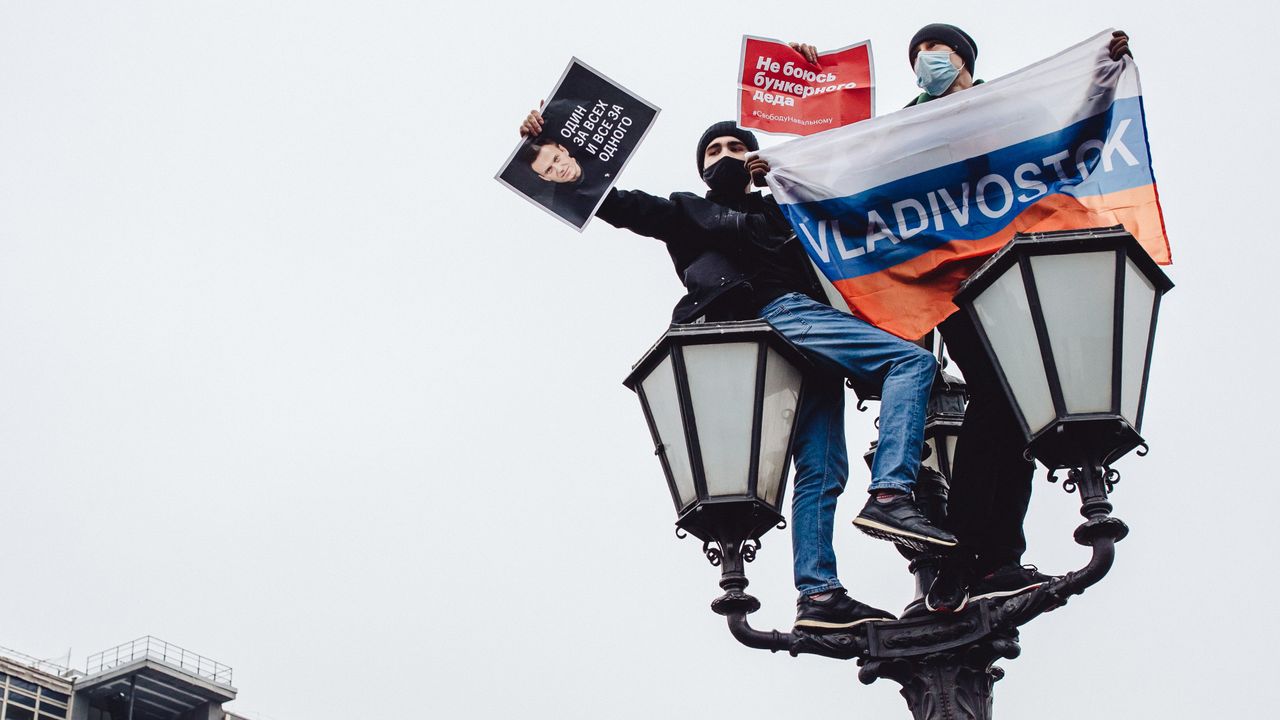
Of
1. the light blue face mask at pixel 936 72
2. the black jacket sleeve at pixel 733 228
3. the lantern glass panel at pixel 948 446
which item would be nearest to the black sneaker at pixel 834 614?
the lantern glass panel at pixel 948 446

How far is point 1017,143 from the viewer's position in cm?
683

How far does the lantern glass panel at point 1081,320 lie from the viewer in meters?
5.69

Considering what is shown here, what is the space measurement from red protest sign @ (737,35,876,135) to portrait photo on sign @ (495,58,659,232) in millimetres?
1009

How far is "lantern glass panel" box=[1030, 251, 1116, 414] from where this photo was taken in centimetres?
569

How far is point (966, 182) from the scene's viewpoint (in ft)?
22.7

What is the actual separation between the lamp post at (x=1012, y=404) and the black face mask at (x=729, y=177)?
1.29 metres

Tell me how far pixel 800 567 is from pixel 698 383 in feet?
2.62

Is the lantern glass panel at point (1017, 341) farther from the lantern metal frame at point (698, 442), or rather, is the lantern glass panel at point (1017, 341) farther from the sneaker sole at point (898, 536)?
the lantern metal frame at point (698, 442)

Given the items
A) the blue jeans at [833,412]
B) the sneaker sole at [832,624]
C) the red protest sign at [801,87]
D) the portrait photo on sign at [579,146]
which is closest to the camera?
the sneaker sole at [832,624]

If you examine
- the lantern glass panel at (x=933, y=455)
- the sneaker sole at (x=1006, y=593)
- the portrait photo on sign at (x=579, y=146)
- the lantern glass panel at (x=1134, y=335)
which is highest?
the portrait photo on sign at (x=579, y=146)

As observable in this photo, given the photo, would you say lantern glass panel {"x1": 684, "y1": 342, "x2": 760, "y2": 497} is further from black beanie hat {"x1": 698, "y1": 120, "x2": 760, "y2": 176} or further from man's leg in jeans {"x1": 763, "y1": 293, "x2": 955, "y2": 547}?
black beanie hat {"x1": 698, "y1": 120, "x2": 760, "y2": 176}

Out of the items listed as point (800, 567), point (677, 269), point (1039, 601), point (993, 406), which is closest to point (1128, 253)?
point (993, 406)

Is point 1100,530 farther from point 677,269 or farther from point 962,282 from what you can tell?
point 677,269

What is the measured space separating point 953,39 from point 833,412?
181 centimetres
